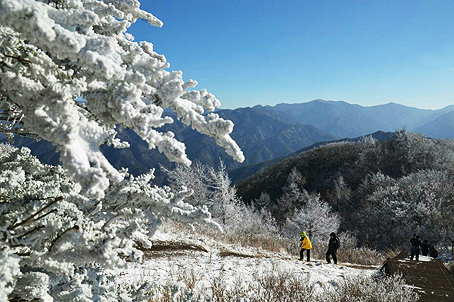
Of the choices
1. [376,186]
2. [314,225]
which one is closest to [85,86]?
[314,225]

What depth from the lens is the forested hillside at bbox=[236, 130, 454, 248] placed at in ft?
100

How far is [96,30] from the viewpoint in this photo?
75.6 inches

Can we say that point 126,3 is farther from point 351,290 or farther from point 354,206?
point 354,206

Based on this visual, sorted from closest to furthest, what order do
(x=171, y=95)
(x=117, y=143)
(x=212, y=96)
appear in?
(x=171, y=95)
(x=212, y=96)
(x=117, y=143)

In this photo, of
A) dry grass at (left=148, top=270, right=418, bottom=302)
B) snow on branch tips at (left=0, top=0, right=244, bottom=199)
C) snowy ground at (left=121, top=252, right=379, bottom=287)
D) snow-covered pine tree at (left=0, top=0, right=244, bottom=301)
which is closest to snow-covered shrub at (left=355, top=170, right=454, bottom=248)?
snowy ground at (left=121, top=252, right=379, bottom=287)

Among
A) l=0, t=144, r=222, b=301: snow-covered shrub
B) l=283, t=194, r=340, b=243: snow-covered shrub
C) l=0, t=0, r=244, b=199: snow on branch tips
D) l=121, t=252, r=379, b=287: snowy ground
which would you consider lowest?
l=283, t=194, r=340, b=243: snow-covered shrub

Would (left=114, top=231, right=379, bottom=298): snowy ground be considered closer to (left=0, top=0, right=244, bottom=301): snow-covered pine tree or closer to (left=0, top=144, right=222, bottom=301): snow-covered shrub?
(left=0, top=144, right=222, bottom=301): snow-covered shrub

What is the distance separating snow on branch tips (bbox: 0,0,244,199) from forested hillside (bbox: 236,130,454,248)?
31758 mm

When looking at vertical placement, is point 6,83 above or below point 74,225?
above

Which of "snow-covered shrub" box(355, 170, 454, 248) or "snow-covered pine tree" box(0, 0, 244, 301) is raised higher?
"snow-covered pine tree" box(0, 0, 244, 301)

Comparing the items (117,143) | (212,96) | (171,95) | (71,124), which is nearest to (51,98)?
(71,124)

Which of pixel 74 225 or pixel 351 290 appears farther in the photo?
pixel 351 290

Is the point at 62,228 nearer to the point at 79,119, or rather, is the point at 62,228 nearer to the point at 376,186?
the point at 79,119

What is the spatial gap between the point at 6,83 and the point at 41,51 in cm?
23
